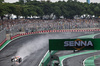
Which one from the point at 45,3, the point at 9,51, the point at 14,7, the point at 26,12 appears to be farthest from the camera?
the point at 45,3

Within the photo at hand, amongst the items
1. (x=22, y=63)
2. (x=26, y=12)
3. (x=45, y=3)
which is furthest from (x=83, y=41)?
(x=45, y=3)

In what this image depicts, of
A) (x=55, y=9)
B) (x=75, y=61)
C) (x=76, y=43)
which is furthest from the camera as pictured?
(x=55, y=9)

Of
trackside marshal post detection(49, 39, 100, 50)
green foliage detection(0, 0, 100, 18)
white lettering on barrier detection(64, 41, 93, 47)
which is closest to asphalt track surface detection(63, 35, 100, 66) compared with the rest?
trackside marshal post detection(49, 39, 100, 50)

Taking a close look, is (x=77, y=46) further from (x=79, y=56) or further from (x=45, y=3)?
(x=45, y=3)

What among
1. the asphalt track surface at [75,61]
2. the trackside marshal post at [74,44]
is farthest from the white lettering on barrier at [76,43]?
the asphalt track surface at [75,61]

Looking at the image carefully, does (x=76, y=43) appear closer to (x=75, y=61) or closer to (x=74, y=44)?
(x=74, y=44)

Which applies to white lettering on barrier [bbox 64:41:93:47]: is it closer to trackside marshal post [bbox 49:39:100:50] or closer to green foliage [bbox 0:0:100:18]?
trackside marshal post [bbox 49:39:100:50]

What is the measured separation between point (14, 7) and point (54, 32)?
18.3 meters

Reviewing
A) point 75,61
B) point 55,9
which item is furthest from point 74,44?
point 55,9

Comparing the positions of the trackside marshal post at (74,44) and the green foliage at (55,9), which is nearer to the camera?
the trackside marshal post at (74,44)

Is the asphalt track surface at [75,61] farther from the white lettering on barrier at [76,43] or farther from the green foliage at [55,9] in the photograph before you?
the green foliage at [55,9]

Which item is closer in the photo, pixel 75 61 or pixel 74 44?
pixel 74 44

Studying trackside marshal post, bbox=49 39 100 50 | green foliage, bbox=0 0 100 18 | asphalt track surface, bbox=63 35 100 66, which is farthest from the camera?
green foliage, bbox=0 0 100 18

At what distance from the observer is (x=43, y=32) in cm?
5759
